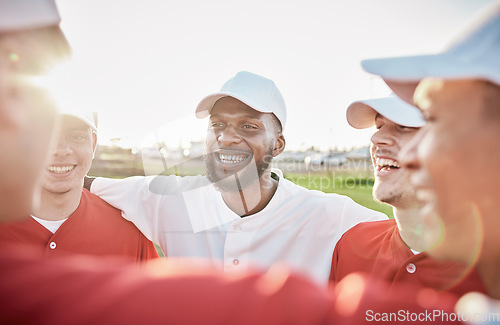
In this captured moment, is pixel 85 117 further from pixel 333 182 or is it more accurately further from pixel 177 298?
pixel 333 182

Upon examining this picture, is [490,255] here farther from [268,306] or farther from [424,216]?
[268,306]

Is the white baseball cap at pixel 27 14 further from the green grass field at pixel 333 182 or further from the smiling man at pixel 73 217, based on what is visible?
the green grass field at pixel 333 182

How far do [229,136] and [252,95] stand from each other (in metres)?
0.51

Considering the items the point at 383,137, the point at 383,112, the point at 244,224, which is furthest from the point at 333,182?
the point at 383,112

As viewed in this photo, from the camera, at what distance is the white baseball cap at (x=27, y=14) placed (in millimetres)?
807

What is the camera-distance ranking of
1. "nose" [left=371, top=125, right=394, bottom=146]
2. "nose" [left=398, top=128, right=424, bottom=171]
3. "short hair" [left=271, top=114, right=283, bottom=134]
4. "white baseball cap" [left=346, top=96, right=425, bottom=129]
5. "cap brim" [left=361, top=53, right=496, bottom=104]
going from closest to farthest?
"cap brim" [left=361, top=53, right=496, bottom=104] < "nose" [left=398, top=128, right=424, bottom=171] < "white baseball cap" [left=346, top=96, right=425, bottom=129] < "nose" [left=371, top=125, right=394, bottom=146] < "short hair" [left=271, top=114, right=283, bottom=134]

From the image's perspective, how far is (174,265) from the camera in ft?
2.40

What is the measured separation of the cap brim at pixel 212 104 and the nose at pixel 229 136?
0.33 metres

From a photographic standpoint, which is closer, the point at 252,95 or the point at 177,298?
the point at 177,298

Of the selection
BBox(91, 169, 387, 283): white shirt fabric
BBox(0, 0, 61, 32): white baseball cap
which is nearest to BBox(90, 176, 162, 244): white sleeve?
BBox(91, 169, 387, 283): white shirt fabric

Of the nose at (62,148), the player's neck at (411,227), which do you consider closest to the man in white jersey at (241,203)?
the nose at (62,148)

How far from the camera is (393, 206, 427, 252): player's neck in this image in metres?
2.22

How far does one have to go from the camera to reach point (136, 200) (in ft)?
10.2

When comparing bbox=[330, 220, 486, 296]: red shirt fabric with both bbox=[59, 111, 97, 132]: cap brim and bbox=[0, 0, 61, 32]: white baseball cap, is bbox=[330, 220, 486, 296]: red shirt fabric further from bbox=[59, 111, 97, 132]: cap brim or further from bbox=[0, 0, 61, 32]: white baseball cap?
bbox=[59, 111, 97, 132]: cap brim
